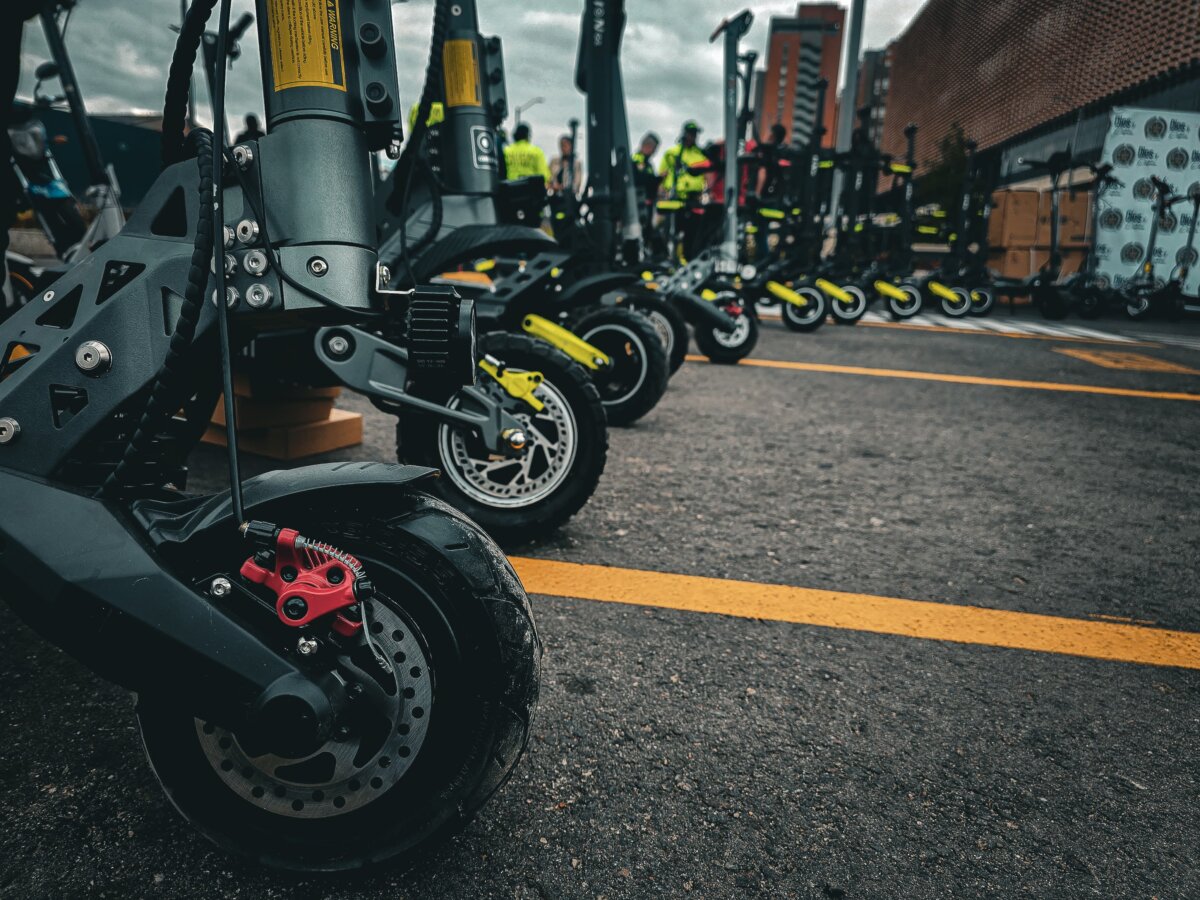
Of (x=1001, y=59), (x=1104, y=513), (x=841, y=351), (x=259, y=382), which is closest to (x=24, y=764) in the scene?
(x=259, y=382)

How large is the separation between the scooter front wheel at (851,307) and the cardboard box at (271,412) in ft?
28.8

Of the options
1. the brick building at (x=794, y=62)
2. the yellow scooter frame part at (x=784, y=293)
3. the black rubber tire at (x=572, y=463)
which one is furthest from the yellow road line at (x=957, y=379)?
the brick building at (x=794, y=62)

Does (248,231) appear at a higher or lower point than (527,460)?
higher

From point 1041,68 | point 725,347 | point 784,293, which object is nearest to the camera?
point 725,347

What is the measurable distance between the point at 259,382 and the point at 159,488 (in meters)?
2.17

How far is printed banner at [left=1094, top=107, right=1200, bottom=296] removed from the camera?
48.2 ft

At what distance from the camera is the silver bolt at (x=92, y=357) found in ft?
4.03

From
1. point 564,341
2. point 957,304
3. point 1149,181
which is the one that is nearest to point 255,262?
point 564,341

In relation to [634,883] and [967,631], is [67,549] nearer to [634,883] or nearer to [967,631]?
[634,883]

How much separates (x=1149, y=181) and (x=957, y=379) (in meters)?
11.6

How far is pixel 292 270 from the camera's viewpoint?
1279 mm

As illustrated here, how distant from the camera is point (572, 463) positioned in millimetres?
2854

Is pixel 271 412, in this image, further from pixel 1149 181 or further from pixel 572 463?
pixel 1149 181

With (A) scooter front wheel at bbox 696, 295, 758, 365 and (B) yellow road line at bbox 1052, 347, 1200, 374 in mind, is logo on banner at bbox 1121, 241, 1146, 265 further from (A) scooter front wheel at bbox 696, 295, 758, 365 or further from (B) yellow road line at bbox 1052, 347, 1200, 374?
(A) scooter front wheel at bbox 696, 295, 758, 365
